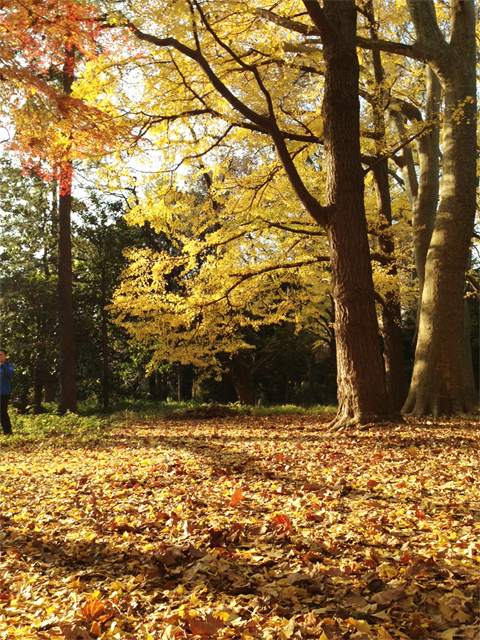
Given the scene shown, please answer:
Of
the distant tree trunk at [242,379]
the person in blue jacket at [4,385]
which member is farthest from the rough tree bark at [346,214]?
the distant tree trunk at [242,379]

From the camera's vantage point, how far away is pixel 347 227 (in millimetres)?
6859

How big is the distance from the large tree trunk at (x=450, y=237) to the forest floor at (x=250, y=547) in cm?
228

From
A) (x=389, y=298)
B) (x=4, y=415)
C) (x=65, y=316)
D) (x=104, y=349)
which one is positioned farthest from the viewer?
(x=104, y=349)

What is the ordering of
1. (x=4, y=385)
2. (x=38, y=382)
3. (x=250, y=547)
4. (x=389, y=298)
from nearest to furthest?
(x=250, y=547)
(x=4, y=385)
(x=389, y=298)
(x=38, y=382)

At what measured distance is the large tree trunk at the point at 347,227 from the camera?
664 centimetres

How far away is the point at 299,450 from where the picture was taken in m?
5.57

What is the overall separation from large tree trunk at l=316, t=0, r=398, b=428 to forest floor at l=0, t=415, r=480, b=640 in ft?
4.41

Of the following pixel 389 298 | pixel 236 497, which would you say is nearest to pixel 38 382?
pixel 389 298

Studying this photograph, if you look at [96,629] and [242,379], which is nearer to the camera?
[96,629]

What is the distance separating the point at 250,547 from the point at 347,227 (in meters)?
4.91

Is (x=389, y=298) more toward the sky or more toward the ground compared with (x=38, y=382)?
more toward the sky

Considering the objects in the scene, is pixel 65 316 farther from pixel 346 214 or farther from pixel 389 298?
pixel 346 214

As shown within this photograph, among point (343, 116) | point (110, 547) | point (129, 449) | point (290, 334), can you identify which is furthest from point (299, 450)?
point (290, 334)

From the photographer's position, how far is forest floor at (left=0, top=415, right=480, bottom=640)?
213cm
